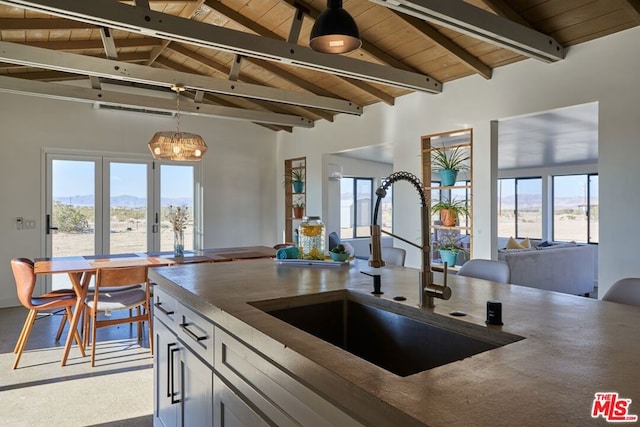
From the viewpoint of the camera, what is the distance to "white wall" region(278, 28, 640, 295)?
10.4 feet

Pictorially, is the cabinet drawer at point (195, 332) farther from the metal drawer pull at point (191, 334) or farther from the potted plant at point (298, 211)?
the potted plant at point (298, 211)

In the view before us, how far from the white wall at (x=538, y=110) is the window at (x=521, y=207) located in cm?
509

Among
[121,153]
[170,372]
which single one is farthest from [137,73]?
[170,372]

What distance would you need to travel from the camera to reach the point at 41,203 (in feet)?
19.4

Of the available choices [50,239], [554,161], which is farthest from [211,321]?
[554,161]

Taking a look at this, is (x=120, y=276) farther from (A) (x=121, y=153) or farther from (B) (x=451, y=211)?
(A) (x=121, y=153)

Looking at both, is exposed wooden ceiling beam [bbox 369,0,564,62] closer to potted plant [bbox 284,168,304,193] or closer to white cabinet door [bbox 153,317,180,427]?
white cabinet door [bbox 153,317,180,427]

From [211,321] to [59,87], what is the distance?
178 inches

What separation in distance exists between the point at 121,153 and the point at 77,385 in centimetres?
414

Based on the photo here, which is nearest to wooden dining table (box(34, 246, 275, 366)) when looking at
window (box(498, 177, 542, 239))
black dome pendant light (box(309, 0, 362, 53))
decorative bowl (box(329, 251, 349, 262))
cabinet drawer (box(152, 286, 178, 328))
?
cabinet drawer (box(152, 286, 178, 328))

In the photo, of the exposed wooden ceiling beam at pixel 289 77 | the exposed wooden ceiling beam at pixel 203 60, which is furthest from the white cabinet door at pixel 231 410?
the exposed wooden ceiling beam at pixel 203 60

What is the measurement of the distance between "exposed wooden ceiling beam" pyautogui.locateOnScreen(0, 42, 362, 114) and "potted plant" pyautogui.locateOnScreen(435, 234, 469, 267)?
2.11 metres

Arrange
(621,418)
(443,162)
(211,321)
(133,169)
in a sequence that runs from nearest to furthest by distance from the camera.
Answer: (621,418) → (211,321) → (443,162) → (133,169)

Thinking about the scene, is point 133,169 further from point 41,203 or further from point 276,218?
point 276,218
